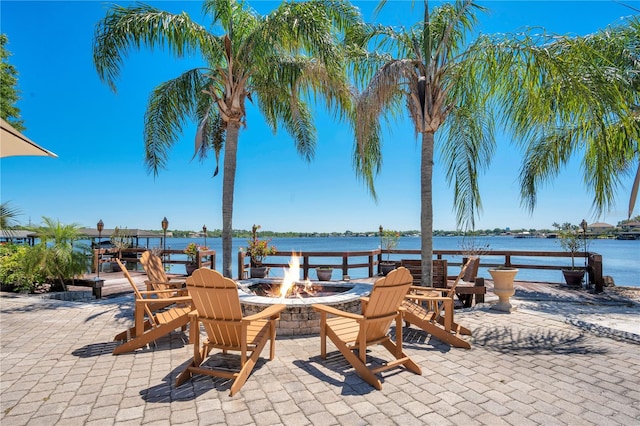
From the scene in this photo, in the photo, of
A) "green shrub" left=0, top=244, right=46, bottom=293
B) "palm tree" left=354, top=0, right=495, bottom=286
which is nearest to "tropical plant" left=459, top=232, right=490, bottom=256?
"palm tree" left=354, top=0, right=495, bottom=286

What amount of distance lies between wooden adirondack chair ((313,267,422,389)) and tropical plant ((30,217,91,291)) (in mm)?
6774

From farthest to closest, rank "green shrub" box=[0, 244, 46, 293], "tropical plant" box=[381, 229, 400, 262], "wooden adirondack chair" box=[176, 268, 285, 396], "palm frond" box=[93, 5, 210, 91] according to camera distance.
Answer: "tropical plant" box=[381, 229, 400, 262]
"green shrub" box=[0, 244, 46, 293]
"palm frond" box=[93, 5, 210, 91]
"wooden adirondack chair" box=[176, 268, 285, 396]

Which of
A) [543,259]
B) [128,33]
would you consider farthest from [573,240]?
[543,259]

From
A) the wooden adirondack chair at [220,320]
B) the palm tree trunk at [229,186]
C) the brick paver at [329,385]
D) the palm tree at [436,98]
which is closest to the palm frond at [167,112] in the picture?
the palm tree trunk at [229,186]

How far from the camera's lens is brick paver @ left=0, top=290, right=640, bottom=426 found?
2510 millimetres

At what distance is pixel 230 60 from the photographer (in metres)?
7.23

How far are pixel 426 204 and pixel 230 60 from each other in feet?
16.7

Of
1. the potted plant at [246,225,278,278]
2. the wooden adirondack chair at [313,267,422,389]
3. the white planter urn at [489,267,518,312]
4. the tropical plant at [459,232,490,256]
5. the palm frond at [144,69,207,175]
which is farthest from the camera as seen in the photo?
the tropical plant at [459,232,490,256]

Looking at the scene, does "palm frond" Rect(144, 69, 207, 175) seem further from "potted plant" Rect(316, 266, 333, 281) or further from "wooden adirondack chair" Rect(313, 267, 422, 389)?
"wooden adirondack chair" Rect(313, 267, 422, 389)

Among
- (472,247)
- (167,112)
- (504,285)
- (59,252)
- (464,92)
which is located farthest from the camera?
(472,247)

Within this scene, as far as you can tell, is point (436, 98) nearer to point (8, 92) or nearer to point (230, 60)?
point (230, 60)

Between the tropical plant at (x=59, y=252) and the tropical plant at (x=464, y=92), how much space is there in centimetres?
671

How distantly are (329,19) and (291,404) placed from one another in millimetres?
6519

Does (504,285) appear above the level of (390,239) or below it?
below
